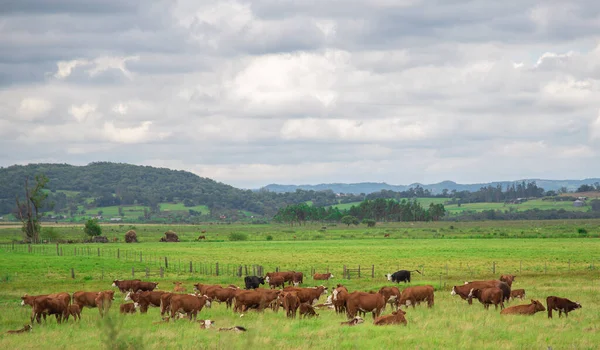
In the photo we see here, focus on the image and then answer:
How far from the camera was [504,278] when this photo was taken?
121ft

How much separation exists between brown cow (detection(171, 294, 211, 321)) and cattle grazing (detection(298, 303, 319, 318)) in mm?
3963

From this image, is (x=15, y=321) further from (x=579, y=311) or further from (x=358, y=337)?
(x=579, y=311)

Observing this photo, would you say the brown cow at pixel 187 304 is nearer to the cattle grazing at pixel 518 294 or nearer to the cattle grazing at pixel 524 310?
the cattle grazing at pixel 524 310

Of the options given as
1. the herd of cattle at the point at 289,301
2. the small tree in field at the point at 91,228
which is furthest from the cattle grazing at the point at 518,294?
the small tree in field at the point at 91,228

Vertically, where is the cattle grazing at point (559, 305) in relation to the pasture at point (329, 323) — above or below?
above

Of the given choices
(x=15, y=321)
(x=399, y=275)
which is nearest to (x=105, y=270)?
(x=399, y=275)

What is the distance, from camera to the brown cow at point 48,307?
2597cm

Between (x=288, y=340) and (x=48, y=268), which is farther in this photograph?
(x=48, y=268)

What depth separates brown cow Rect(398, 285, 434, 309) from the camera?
29.5 metres

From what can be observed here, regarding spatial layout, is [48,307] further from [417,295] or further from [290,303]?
[417,295]

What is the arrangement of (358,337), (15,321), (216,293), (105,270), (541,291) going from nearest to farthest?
(358,337), (15,321), (216,293), (541,291), (105,270)

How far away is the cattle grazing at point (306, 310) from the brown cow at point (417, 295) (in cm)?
461

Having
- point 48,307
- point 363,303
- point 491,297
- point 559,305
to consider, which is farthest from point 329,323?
point 48,307

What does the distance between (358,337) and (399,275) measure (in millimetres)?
21706
